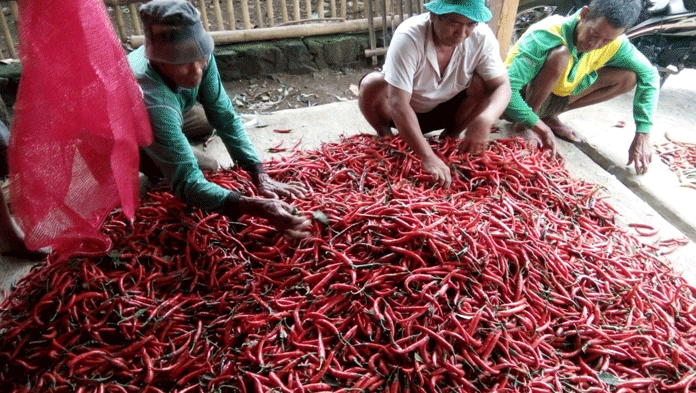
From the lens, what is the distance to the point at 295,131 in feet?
13.3

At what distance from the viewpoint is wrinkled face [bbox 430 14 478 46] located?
8.59 feet

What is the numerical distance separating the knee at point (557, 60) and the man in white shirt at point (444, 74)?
56cm

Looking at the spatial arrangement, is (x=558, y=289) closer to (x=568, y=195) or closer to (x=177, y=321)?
(x=568, y=195)

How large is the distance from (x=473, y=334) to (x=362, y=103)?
2065 mm

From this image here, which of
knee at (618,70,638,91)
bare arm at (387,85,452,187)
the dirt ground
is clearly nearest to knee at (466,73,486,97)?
bare arm at (387,85,452,187)

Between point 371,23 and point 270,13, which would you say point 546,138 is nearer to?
point 371,23

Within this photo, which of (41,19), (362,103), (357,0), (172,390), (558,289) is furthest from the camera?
(357,0)

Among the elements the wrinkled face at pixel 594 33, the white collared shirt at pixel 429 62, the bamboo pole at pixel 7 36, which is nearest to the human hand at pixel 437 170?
the white collared shirt at pixel 429 62

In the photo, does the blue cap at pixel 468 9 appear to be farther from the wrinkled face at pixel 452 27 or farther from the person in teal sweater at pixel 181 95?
the person in teal sweater at pixel 181 95

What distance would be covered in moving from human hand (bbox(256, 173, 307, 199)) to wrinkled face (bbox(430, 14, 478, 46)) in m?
1.22

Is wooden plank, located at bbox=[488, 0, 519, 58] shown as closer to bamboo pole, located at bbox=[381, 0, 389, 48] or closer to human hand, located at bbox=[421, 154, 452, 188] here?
human hand, located at bbox=[421, 154, 452, 188]

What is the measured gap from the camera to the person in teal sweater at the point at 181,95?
2.10m

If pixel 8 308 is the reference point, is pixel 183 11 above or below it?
above

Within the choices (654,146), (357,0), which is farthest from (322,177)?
(357,0)
